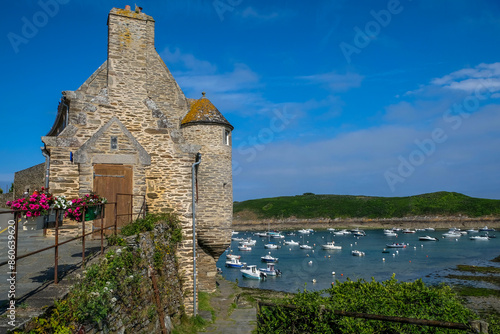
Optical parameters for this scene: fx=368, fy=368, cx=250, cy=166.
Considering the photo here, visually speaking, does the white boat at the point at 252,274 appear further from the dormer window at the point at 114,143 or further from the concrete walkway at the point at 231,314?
the dormer window at the point at 114,143

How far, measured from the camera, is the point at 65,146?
14406 millimetres

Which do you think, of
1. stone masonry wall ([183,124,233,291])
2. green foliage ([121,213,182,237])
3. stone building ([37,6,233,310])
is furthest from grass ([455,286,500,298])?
green foliage ([121,213,182,237])

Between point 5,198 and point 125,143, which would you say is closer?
point 125,143

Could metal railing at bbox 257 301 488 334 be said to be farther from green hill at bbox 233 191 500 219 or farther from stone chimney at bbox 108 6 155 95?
green hill at bbox 233 191 500 219

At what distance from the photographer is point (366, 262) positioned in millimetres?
54375

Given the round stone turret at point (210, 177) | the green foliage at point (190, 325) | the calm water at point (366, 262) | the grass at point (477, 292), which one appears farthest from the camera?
the calm water at point (366, 262)

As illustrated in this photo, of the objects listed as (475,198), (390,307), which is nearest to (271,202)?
(475,198)

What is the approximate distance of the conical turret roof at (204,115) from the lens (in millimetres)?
20078

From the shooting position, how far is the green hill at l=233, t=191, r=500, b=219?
116562mm

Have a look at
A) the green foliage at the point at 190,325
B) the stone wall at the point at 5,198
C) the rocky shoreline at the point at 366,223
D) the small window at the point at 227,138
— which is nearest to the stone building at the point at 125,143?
the green foliage at the point at 190,325

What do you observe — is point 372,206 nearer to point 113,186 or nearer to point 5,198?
point 5,198

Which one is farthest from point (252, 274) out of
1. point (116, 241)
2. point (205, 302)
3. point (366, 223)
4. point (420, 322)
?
point (366, 223)

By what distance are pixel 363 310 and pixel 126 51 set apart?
14355 millimetres

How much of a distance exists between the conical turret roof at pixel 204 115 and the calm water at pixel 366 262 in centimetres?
2323
